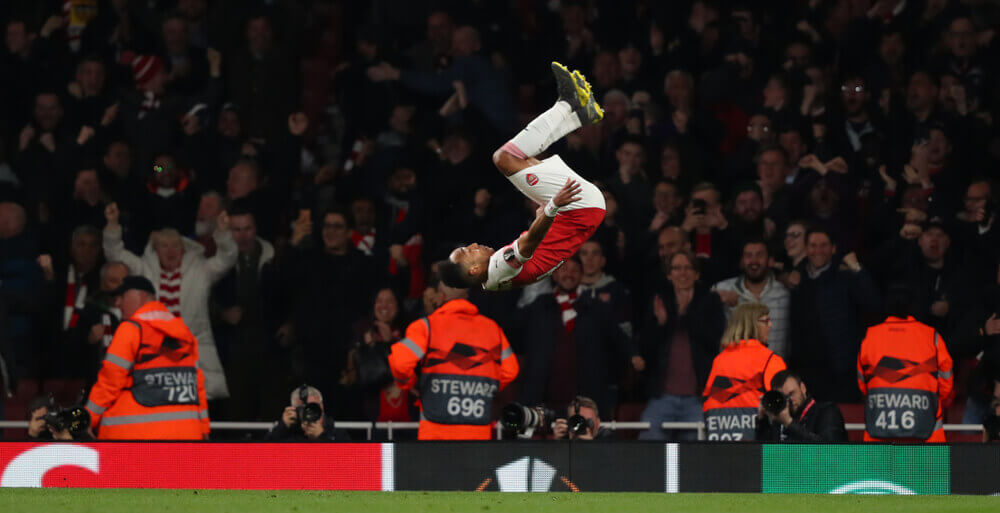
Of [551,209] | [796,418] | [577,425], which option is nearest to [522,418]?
[577,425]

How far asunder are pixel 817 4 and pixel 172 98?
6889 mm

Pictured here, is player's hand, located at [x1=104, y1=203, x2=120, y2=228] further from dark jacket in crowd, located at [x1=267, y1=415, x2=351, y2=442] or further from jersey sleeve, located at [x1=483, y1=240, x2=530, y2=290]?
jersey sleeve, located at [x1=483, y1=240, x2=530, y2=290]

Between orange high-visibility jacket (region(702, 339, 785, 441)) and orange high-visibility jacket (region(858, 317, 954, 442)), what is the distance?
3.01ft

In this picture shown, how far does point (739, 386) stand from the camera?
10648mm

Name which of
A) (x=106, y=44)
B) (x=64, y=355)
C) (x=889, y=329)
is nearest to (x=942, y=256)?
(x=889, y=329)

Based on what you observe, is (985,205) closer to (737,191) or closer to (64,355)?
(737,191)

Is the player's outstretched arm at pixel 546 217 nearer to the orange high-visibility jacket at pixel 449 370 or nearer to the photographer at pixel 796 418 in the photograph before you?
the orange high-visibility jacket at pixel 449 370

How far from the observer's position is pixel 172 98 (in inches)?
600

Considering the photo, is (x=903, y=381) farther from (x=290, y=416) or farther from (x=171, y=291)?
(x=171, y=291)

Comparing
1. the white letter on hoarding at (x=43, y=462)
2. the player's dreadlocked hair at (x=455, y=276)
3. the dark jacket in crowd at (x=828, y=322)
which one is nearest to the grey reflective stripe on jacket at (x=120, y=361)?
the white letter on hoarding at (x=43, y=462)

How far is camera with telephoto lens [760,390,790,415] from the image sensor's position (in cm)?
1001

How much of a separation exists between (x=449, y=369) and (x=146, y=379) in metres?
2.28

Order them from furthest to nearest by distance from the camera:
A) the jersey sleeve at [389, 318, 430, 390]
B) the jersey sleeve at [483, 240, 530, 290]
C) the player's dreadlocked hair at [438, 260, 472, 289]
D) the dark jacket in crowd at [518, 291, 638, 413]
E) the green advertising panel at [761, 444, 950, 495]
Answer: the dark jacket in crowd at [518, 291, 638, 413] → the jersey sleeve at [389, 318, 430, 390] → the green advertising panel at [761, 444, 950, 495] → the player's dreadlocked hair at [438, 260, 472, 289] → the jersey sleeve at [483, 240, 530, 290]

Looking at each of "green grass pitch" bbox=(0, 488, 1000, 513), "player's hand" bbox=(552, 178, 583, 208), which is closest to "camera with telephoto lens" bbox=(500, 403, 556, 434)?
"green grass pitch" bbox=(0, 488, 1000, 513)
